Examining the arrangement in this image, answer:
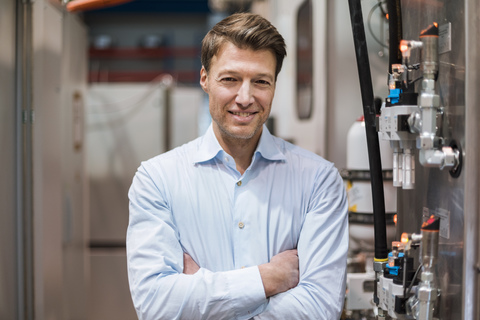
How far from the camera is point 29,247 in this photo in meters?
2.26

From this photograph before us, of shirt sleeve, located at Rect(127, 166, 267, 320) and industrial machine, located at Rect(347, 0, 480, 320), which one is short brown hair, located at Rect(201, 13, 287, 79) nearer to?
industrial machine, located at Rect(347, 0, 480, 320)

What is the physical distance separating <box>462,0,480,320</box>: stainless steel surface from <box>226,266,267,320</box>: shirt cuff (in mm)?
462

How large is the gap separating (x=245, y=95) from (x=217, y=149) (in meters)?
0.20

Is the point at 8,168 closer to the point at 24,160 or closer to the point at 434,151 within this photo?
the point at 24,160

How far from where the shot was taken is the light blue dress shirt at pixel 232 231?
1.22 m

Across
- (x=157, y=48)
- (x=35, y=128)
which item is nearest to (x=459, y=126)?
(x=35, y=128)

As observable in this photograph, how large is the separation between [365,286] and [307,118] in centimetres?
132

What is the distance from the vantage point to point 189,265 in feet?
4.33

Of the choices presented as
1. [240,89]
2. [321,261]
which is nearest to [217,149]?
[240,89]

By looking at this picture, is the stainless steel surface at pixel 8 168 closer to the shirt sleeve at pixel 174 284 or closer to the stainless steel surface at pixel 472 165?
the shirt sleeve at pixel 174 284

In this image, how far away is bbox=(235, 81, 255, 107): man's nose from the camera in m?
1.32

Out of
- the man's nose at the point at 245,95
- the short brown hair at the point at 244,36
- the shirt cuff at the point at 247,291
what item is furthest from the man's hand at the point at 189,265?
the short brown hair at the point at 244,36

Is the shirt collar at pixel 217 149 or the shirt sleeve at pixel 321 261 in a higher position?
the shirt collar at pixel 217 149

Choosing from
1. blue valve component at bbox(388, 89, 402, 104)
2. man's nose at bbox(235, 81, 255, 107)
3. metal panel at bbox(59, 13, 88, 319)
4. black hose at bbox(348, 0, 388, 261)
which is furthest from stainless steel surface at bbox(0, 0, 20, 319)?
blue valve component at bbox(388, 89, 402, 104)
